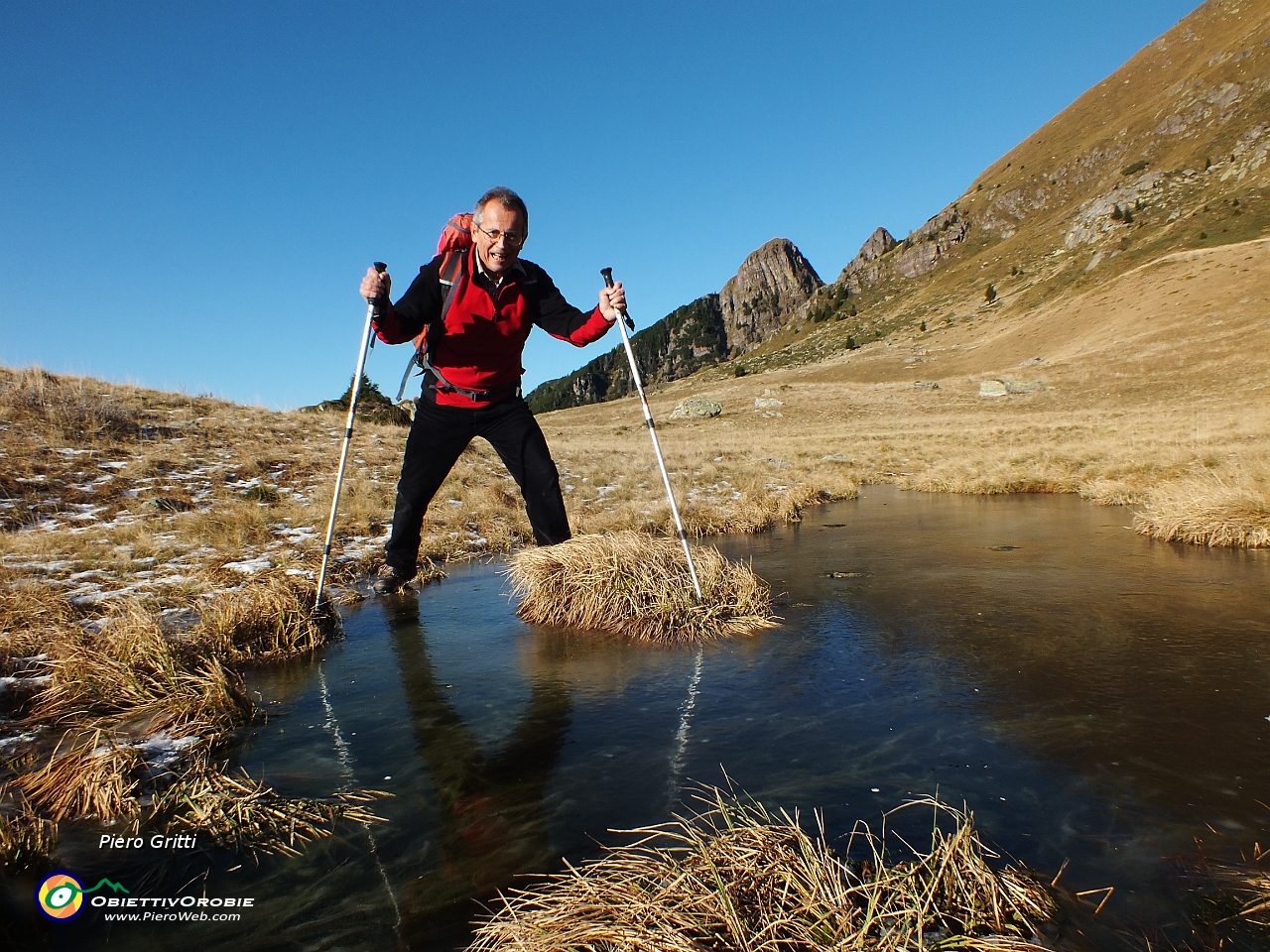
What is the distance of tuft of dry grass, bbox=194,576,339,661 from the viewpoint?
220 inches

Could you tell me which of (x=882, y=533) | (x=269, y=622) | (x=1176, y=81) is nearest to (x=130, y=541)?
(x=269, y=622)

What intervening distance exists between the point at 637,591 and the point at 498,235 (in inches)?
134

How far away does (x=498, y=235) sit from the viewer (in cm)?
580

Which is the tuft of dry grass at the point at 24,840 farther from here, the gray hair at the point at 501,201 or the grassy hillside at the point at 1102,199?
the grassy hillside at the point at 1102,199

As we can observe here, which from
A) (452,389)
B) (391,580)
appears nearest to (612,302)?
(452,389)

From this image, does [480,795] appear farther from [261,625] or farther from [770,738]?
[261,625]

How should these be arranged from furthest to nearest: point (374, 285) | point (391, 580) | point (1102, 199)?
point (1102, 199), point (391, 580), point (374, 285)

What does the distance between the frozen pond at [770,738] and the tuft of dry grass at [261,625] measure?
29 cm

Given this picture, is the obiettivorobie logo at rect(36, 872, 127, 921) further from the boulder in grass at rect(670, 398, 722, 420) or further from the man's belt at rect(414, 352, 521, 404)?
the boulder in grass at rect(670, 398, 722, 420)

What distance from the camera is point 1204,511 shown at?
347 inches

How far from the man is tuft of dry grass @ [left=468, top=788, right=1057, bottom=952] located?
176 inches

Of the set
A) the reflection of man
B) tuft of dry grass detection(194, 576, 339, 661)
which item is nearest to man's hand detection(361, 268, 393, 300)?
tuft of dry grass detection(194, 576, 339, 661)

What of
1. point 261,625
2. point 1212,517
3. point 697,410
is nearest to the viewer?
point 261,625

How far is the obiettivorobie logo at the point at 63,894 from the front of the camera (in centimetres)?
260
